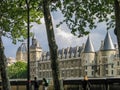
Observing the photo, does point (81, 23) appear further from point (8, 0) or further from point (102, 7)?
point (8, 0)

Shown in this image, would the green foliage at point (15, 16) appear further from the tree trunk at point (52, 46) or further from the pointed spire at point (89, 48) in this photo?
the pointed spire at point (89, 48)

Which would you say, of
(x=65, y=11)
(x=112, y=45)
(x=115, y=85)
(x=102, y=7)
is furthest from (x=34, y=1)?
(x=112, y=45)

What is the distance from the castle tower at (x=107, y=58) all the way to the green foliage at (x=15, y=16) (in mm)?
144355

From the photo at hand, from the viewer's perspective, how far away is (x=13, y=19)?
3550 cm

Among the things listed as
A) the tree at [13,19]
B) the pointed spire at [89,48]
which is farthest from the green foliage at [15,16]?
the pointed spire at [89,48]

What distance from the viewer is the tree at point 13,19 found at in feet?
95.4

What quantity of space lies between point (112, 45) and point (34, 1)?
156995 mm

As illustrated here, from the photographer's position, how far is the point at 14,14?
32469mm

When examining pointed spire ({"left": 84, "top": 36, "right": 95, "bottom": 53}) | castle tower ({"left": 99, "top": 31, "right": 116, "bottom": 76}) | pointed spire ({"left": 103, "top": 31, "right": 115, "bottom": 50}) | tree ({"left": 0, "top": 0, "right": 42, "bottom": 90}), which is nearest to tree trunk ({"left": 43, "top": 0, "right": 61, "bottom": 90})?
tree ({"left": 0, "top": 0, "right": 42, "bottom": 90})

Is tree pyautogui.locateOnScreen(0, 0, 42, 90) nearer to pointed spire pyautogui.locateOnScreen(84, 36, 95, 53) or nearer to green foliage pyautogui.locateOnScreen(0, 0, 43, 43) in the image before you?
green foliage pyautogui.locateOnScreen(0, 0, 43, 43)

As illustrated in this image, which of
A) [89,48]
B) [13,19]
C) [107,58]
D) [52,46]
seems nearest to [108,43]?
[107,58]

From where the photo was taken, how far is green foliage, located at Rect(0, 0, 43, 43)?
105 ft

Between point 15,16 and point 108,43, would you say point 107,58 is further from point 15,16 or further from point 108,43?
point 15,16

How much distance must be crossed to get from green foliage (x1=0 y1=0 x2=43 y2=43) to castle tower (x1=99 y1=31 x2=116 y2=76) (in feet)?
474
